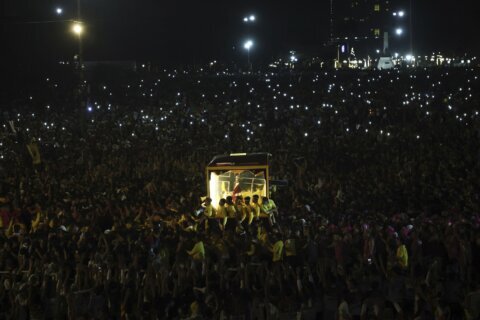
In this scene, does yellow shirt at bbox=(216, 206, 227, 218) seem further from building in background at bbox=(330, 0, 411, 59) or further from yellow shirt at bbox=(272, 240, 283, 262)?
building in background at bbox=(330, 0, 411, 59)

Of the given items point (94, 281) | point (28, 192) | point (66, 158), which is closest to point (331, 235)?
point (94, 281)

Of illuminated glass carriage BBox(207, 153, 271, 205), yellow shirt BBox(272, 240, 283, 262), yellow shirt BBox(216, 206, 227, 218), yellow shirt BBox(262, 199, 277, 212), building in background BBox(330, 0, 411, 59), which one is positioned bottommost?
yellow shirt BBox(272, 240, 283, 262)

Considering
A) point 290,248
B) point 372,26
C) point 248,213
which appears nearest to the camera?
point 290,248

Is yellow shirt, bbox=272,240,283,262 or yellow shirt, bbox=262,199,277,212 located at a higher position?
yellow shirt, bbox=262,199,277,212

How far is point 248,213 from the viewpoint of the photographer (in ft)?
49.9

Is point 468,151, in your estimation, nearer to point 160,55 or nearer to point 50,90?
point 50,90

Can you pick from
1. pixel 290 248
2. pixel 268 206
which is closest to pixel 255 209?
pixel 268 206

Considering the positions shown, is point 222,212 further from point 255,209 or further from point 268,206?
point 268,206

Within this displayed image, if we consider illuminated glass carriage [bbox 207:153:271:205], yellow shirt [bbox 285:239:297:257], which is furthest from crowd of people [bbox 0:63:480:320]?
illuminated glass carriage [bbox 207:153:271:205]

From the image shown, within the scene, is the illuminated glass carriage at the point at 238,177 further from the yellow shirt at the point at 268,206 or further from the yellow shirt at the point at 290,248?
the yellow shirt at the point at 290,248

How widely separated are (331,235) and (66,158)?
1256 centimetres

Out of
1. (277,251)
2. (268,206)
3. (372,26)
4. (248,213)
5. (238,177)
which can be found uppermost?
(372,26)

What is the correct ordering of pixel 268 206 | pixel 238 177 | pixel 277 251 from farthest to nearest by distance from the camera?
1. pixel 238 177
2. pixel 268 206
3. pixel 277 251

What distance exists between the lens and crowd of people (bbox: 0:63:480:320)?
10625mm
